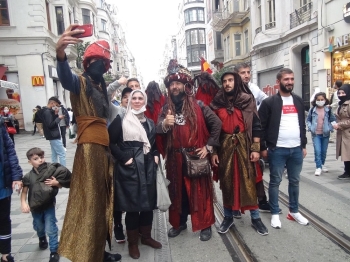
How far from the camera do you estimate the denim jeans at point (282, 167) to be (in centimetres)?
393

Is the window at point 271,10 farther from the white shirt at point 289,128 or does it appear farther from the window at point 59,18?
the white shirt at point 289,128

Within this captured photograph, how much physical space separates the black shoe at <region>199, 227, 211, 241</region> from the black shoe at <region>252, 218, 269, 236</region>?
656 mm

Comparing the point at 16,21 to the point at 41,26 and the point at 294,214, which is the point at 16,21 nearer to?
the point at 41,26

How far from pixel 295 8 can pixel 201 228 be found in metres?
17.0

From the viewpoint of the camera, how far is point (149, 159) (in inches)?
133

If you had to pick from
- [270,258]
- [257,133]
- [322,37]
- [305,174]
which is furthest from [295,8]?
[270,258]

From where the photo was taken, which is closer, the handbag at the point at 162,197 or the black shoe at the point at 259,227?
the handbag at the point at 162,197

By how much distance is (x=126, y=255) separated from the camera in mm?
3426

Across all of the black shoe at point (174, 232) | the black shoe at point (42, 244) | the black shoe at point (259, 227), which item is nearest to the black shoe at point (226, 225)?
the black shoe at point (259, 227)

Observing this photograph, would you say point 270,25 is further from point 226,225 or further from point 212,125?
point 226,225

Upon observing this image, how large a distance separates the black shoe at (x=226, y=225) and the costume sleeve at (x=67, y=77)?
2605 mm

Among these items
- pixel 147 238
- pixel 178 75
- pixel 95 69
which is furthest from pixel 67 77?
pixel 147 238

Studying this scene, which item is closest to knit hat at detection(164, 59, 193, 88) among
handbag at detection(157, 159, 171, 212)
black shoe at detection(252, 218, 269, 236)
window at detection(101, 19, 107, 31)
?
handbag at detection(157, 159, 171, 212)

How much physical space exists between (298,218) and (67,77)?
3.53 meters
